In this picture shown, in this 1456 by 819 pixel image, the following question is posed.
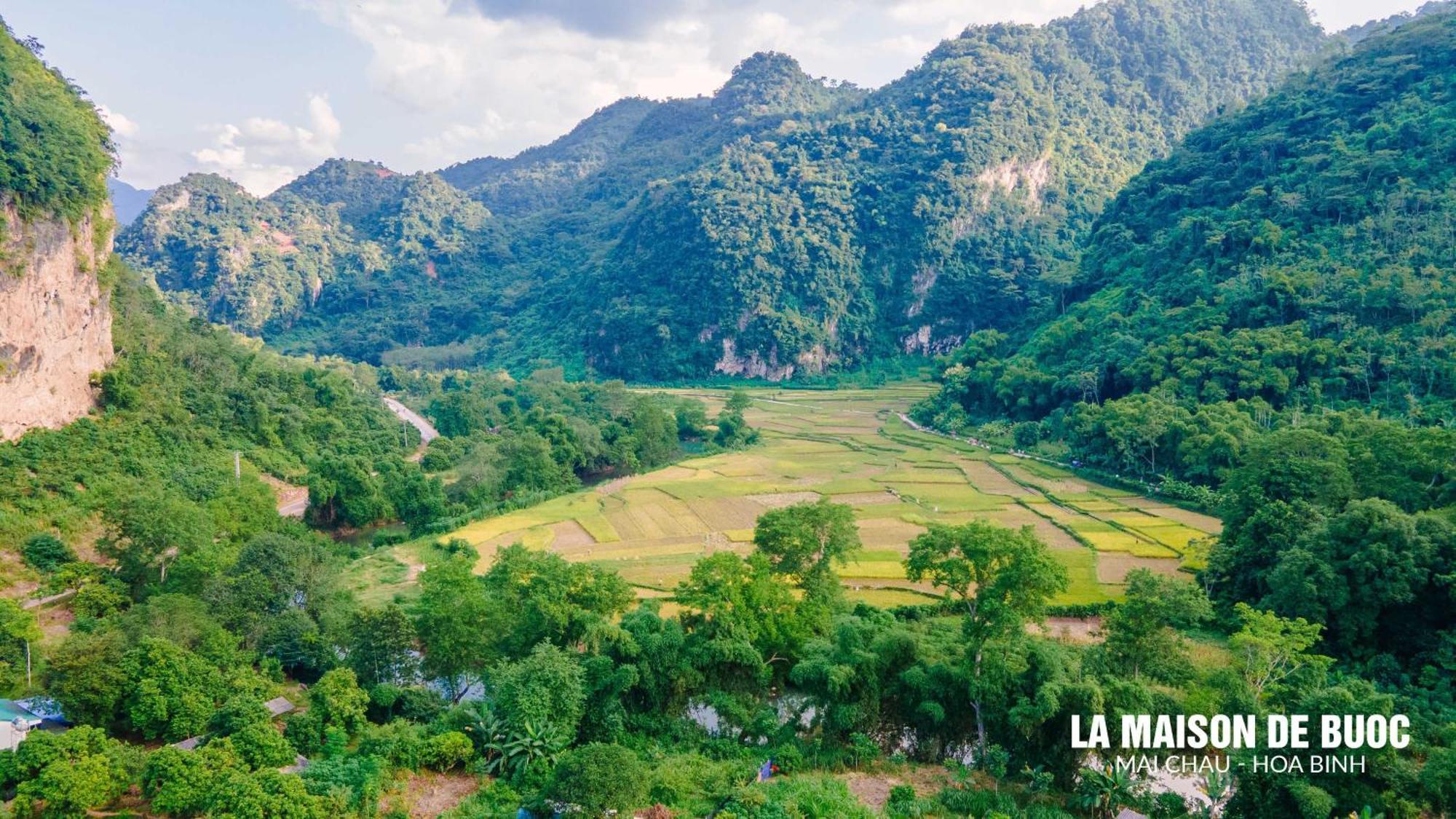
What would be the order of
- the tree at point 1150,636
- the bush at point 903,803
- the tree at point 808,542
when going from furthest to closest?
the tree at point 808,542 < the tree at point 1150,636 < the bush at point 903,803

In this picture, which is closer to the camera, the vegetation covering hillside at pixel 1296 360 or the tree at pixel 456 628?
the tree at pixel 456 628

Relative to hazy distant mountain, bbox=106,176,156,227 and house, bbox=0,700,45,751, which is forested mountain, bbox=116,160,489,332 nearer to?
hazy distant mountain, bbox=106,176,156,227

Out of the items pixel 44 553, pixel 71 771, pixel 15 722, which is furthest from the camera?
pixel 44 553

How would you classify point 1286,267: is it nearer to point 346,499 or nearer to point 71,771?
point 346,499

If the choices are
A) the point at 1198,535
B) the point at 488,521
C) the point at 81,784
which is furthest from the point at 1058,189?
the point at 81,784

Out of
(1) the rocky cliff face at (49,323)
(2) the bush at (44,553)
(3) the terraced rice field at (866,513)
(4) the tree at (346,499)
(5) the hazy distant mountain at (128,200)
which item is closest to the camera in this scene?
(2) the bush at (44,553)

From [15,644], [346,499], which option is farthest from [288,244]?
[15,644]

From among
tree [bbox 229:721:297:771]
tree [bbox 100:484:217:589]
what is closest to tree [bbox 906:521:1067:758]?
tree [bbox 229:721:297:771]

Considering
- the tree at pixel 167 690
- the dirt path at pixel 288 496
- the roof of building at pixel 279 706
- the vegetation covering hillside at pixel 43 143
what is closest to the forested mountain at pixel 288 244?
the vegetation covering hillside at pixel 43 143

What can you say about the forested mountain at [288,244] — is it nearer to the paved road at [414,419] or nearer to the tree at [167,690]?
the paved road at [414,419]
